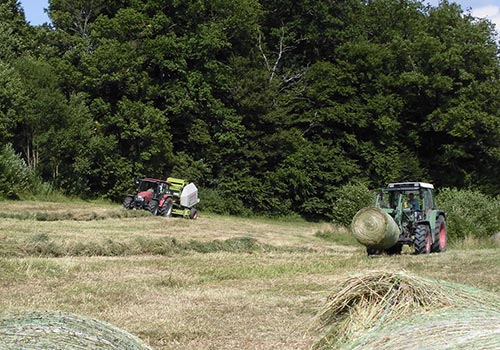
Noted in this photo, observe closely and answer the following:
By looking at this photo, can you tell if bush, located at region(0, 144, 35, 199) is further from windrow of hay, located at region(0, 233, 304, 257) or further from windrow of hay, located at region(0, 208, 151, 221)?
windrow of hay, located at region(0, 233, 304, 257)

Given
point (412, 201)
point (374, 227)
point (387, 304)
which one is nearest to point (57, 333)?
point (387, 304)

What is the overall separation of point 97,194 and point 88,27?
32.8ft

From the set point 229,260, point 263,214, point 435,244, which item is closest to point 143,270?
point 229,260


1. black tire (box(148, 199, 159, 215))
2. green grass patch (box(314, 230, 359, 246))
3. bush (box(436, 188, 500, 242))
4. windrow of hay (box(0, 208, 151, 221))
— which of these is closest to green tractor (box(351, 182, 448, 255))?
bush (box(436, 188, 500, 242))

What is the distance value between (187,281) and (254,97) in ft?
104

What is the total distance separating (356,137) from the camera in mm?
45969

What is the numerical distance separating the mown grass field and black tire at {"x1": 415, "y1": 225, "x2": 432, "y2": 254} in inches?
75.1

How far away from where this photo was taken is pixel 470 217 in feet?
82.4

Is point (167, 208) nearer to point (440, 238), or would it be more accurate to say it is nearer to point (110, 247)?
point (440, 238)

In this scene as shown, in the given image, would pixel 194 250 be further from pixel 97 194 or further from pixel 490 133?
pixel 490 133

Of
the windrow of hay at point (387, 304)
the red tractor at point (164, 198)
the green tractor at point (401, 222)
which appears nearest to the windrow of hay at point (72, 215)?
the red tractor at point (164, 198)

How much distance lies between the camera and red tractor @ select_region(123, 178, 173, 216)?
28.8 meters

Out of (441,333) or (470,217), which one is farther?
(470,217)

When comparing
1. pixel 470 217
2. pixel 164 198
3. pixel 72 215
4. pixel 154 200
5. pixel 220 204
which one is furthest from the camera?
pixel 220 204
